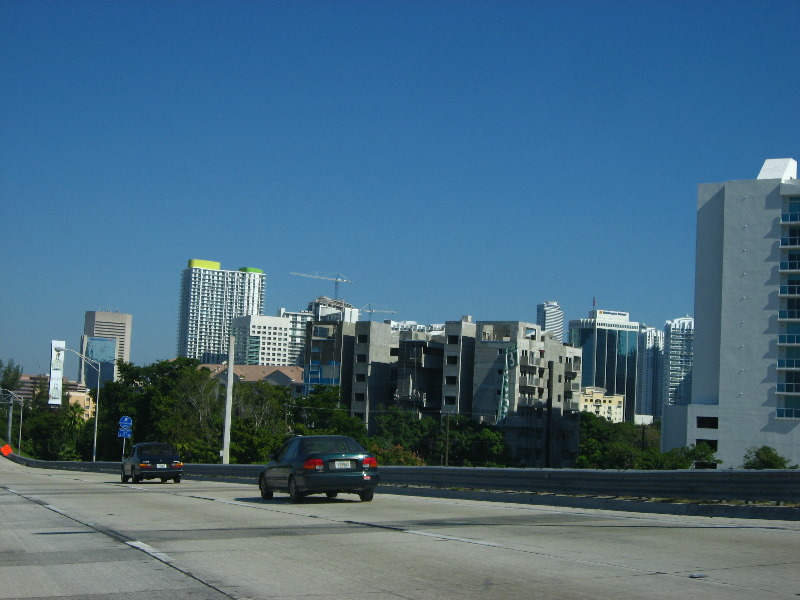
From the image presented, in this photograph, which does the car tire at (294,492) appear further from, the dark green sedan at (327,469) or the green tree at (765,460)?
the green tree at (765,460)

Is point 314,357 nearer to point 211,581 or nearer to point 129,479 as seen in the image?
point 129,479

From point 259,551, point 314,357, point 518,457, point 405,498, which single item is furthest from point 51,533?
point 314,357

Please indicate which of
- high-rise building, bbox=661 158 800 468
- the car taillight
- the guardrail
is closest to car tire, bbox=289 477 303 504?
the car taillight

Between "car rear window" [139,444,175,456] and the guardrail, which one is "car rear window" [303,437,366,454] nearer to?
the guardrail

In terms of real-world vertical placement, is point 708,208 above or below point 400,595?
above

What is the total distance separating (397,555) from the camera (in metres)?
11.2

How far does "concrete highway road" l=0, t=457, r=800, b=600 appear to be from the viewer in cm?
888

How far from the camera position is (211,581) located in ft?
31.1

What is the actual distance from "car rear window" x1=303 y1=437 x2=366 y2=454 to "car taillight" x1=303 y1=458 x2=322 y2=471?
1.13ft

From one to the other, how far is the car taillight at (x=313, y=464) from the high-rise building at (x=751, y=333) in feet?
266

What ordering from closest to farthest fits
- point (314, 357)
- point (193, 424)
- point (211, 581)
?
point (211, 581) < point (193, 424) < point (314, 357)

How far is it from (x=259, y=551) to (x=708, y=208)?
95.3 metres

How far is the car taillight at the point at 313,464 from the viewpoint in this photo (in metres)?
20.7

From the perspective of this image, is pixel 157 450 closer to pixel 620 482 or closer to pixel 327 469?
pixel 327 469
